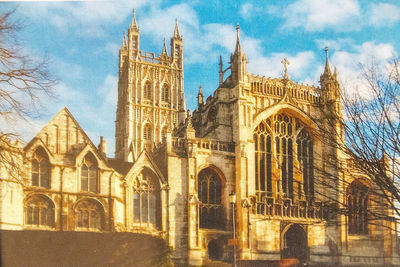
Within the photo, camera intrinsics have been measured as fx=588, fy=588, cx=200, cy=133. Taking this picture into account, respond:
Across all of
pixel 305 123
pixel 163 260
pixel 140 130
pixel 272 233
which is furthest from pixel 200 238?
pixel 140 130

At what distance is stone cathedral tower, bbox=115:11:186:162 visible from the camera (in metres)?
68.9

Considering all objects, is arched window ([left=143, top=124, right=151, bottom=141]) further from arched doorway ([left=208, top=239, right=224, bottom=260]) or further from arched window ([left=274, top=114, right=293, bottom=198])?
arched doorway ([left=208, top=239, right=224, bottom=260])

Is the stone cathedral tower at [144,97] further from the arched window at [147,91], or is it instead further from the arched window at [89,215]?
the arched window at [89,215]

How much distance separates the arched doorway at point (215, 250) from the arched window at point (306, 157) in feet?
23.3

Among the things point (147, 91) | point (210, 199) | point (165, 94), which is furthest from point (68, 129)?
point (165, 94)

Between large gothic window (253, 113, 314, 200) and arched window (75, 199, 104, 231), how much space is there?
1044 cm

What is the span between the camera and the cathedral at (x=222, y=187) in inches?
1165

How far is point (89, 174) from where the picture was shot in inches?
1208

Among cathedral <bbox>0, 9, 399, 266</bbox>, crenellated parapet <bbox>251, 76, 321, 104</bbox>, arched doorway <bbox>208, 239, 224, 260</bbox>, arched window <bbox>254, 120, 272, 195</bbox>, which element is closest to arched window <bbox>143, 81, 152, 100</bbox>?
cathedral <bbox>0, 9, 399, 266</bbox>

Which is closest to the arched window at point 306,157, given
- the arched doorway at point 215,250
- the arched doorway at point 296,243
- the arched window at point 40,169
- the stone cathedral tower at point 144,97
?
the arched doorway at point 296,243

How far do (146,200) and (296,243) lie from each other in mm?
10102

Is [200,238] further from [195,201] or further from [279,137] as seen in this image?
[279,137]

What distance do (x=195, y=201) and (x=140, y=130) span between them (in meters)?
36.9

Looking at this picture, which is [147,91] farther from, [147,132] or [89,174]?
[89,174]
